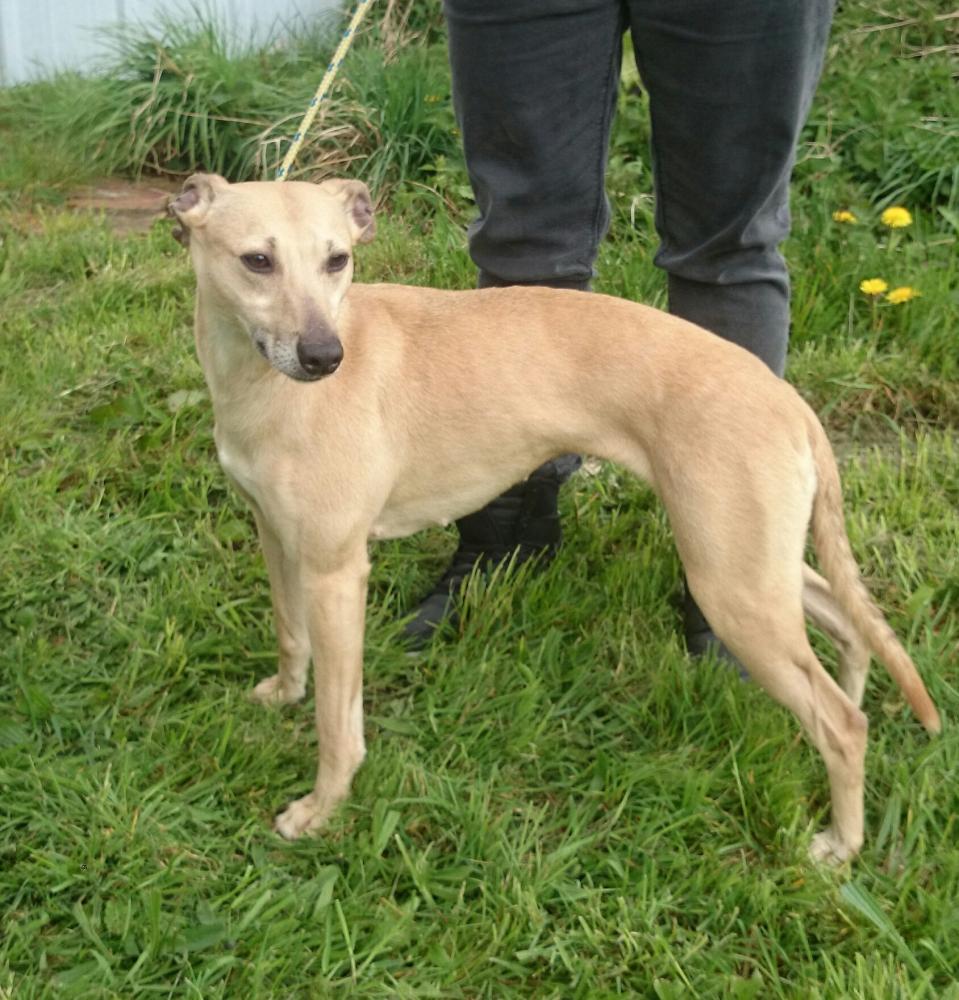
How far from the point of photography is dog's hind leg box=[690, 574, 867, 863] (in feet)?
8.06

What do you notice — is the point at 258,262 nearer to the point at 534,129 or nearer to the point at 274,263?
the point at 274,263

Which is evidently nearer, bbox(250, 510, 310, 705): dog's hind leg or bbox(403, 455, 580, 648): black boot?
bbox(250, 510, 310, 705): dog's hind leg

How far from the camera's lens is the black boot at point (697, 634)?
121 inches

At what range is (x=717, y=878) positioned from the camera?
246 centimetres

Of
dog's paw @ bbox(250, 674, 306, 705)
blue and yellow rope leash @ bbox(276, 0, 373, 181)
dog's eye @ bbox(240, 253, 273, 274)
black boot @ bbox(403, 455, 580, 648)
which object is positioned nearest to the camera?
dog's eye @ bbox(240, 253, 273, 274)

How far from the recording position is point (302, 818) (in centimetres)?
261

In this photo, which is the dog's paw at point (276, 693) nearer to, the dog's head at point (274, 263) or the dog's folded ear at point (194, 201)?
the dog's head at point (274, 263)

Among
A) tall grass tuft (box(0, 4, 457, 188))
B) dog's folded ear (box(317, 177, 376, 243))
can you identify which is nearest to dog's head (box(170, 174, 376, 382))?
dog's folded ear (box(317, 177, 376, 243))

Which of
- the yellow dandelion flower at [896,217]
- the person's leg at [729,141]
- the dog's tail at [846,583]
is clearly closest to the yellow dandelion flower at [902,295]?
the yellow dandelion flower at [896,217]

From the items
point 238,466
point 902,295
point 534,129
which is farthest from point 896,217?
point 238,466

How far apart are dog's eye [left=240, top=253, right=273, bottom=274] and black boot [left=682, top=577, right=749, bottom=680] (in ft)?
4.47

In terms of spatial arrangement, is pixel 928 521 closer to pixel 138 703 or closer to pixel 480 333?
pixel 480 333

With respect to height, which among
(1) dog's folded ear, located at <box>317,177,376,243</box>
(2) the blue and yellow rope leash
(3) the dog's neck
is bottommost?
(3) the dog's neck

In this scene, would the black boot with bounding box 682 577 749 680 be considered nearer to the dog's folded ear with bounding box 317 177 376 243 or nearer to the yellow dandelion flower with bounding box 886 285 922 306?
the dog's folded ear with bounding box 317 177 376 243
